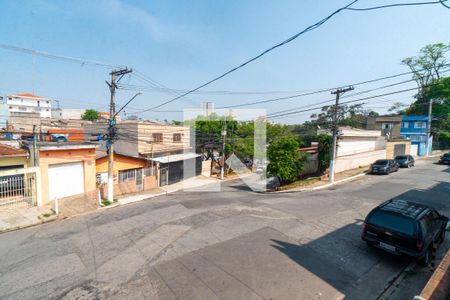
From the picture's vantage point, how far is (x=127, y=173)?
18.8 m

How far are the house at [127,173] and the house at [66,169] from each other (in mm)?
1099

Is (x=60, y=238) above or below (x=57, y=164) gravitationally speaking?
below

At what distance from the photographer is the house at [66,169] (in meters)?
13.5

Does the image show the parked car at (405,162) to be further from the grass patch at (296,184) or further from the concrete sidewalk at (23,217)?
the concrete sidewalk at (23,217)

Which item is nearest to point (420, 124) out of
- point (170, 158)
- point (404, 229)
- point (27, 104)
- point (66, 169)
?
point (170, 158)

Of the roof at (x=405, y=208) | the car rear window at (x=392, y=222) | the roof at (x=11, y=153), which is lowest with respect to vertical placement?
the car rear window at (x=392, y=222)

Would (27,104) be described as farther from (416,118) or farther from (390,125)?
(416,118)

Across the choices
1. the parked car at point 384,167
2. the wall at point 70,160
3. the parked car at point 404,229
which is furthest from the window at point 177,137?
the parked car at point 404,229

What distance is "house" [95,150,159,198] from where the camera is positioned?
56.7 ft

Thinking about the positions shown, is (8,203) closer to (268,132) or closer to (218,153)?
(218,153)

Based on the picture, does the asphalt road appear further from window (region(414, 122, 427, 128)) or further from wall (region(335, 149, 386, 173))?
window (region(414, 122, 427, 128))

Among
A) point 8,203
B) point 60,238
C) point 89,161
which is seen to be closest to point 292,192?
point 60,238

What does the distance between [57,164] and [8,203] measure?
3.09 m

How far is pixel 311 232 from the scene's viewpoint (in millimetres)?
8273
